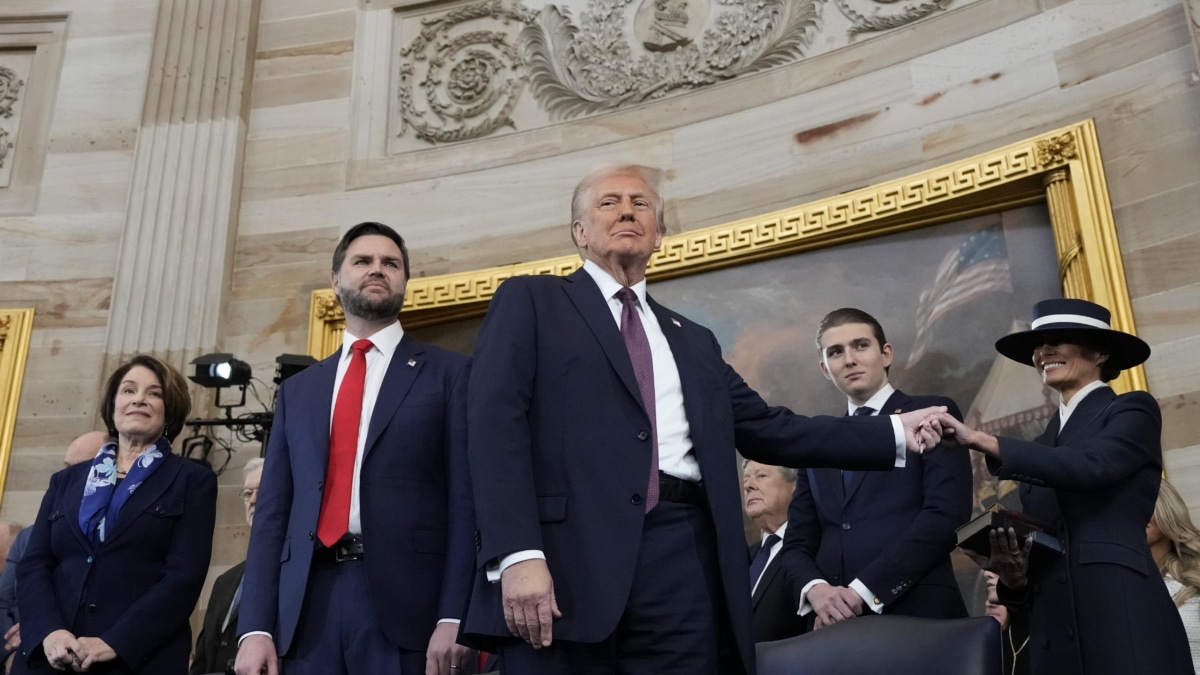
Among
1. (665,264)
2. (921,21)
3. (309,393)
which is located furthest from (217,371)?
(921,21)

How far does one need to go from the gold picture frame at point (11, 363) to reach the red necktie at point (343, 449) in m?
4.45

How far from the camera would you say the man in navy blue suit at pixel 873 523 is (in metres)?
3.75

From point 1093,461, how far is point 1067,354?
0.53m

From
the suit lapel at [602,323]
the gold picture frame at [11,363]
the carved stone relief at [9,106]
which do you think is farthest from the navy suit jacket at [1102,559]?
the carved stone relief at [9,106]

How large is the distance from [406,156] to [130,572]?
158 inches

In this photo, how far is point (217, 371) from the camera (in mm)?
6348

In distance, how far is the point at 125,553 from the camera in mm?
3668

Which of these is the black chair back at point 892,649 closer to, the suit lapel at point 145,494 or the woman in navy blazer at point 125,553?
the woman in navy blazer at point 125,553

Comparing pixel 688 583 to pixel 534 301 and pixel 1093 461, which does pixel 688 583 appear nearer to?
pixel 534 301

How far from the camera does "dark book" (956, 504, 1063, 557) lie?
11.0 feet

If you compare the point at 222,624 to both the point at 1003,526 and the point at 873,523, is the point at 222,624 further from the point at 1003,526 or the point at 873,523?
the point at 1003,526

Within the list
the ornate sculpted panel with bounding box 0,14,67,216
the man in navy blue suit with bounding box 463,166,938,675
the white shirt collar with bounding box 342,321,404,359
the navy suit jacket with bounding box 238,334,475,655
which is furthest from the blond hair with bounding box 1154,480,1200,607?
the ornate sculpted panel with bounding box 0,14,67,216

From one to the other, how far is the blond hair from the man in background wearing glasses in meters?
3.44

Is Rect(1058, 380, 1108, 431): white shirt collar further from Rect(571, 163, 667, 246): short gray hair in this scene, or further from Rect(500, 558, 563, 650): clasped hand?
Rect(500, 558, 563, 650): clasped hand
